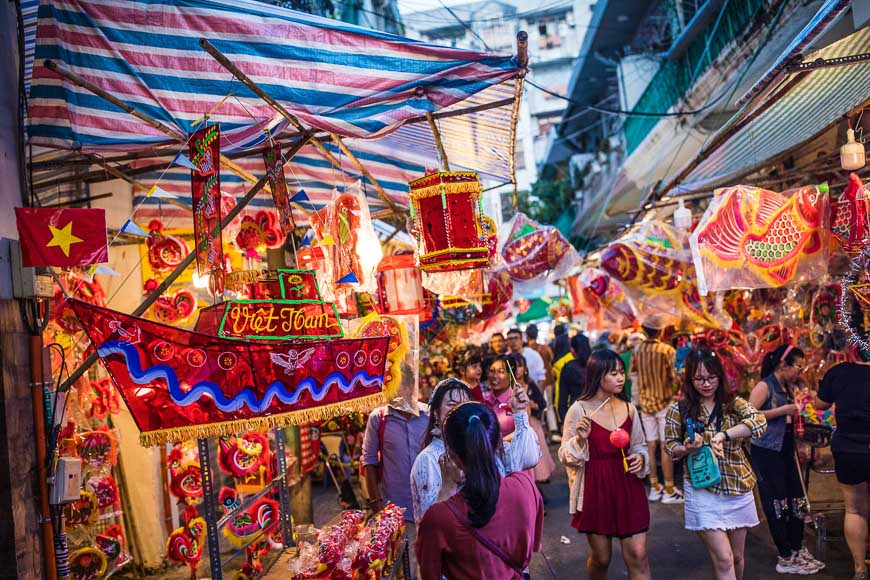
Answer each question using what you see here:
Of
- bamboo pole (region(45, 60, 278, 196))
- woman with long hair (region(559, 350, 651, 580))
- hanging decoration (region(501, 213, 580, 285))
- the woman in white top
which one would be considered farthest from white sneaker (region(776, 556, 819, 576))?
bamboo pole (region(45, 60, 278, 196))

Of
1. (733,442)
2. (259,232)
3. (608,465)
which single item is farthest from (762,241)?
(259,232)

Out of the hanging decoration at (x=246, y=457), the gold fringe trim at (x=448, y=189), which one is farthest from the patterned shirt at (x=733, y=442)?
the hanging decoration at (x=246, y=457)

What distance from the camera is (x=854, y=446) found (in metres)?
5.36

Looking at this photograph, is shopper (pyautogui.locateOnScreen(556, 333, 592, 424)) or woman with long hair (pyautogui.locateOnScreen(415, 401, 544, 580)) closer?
woman with long hair (pyautogui.locateOnScreen(415, 401, 544, 580))

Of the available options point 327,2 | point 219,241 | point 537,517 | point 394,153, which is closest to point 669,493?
point 394,153

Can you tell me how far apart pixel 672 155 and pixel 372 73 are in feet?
33.2

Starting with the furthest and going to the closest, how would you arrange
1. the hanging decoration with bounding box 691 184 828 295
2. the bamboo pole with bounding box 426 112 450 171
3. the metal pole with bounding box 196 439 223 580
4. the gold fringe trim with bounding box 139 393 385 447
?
the hanging decoration with bounding box 691 184 828 295 → the bamboo pole with bounding box 426 112 450 171 → the metal pole with bounding box 196 439 223 580 → the gold fringe trim with bounding box 139 393 385 447

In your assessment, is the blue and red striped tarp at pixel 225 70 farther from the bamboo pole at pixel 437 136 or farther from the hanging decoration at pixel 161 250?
the hanging decoration at pixel 161 250

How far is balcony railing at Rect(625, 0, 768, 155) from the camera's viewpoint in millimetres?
12192

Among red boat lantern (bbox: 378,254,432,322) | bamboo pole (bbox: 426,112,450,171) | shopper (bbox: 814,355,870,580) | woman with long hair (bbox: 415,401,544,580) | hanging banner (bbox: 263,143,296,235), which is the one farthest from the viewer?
red boat lantern (bbox: 378,254,432,322)

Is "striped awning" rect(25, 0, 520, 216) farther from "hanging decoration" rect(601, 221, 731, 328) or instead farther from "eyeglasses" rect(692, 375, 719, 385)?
"hanging decoration" rect(601, 221, 731, 328)

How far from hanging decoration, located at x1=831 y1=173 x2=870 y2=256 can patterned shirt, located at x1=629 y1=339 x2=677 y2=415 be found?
2915 millimetres

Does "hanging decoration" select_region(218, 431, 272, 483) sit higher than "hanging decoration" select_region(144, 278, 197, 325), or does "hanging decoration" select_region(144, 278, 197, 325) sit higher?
"hanging decoration" select_region(144, 278, 197, 325)

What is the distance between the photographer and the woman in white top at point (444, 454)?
3902 mm
